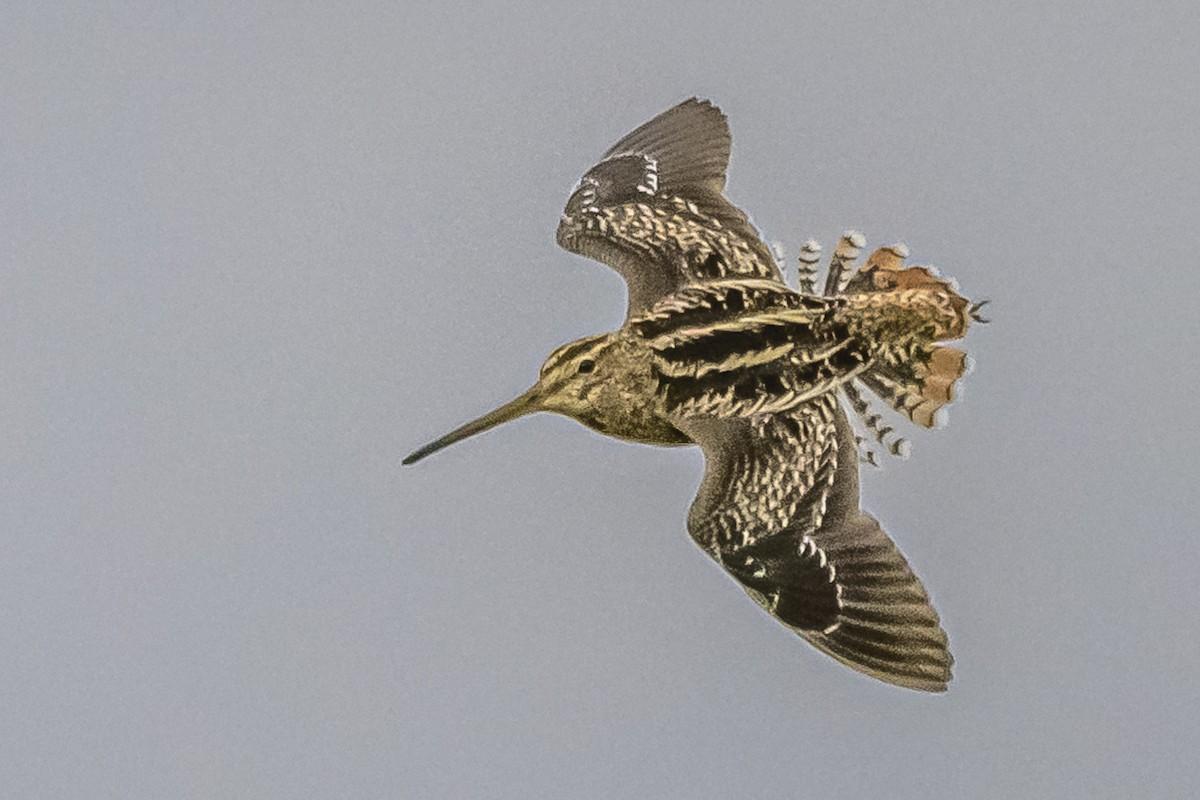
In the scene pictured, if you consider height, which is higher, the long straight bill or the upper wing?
the upper wing

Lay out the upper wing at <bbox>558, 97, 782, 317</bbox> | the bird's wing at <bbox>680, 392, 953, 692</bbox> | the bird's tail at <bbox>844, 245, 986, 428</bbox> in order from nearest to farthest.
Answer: the bird's wing at <bbox>680, 392, 953, 692</bbox>
the bird's tail at <bbox>844, 245, 986, 428</bbox>
the upper wing at <bbox>558, 97, 782, 317</bbox>

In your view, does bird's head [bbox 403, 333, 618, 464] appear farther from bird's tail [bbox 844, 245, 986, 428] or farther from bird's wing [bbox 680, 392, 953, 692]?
bird's tail [bbox 844, 245, 986, 428]

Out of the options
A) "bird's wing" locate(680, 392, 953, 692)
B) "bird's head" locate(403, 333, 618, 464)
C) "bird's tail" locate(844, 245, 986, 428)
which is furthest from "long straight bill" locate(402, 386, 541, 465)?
"bird's tail" locate(844, 245, 986, 428)

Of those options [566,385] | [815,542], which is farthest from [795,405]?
[566,385]

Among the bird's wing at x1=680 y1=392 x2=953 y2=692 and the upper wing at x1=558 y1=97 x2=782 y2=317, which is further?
the upper wing at x1=558 y1=97 x2=782 y2=317

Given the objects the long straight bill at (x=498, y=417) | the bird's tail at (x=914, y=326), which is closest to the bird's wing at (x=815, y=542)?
the bird's tail at (x=914, y=326)

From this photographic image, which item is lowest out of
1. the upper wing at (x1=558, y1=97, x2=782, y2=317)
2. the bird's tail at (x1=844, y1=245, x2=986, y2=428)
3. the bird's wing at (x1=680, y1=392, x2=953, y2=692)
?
the bird's wing at (x1=680, y1=392, x2=953, y2=692)

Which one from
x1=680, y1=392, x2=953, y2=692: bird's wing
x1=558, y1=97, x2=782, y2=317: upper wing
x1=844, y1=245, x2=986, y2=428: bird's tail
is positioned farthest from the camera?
x1=558, y1=97, x2=782, y2=317: upper wing
